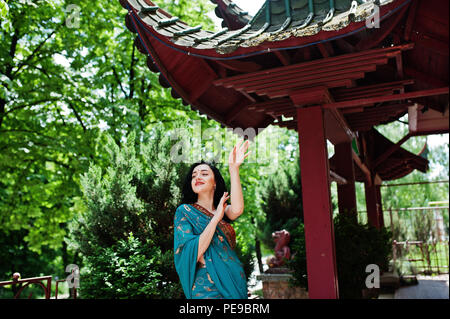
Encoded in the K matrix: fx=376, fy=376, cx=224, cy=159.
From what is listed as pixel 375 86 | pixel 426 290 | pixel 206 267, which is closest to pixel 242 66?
pixel 375 86

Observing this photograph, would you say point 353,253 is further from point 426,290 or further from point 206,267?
point 426,290

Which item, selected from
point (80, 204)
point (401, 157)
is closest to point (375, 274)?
point (401, 157)

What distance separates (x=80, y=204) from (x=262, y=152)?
8949 mm

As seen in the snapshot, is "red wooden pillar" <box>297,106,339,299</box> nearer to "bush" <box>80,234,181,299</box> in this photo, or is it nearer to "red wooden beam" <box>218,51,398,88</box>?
"red wooden beam" <box>218,51,398,88</box>

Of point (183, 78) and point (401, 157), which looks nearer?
point (183, 78)

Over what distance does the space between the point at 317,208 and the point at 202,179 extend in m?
1.45

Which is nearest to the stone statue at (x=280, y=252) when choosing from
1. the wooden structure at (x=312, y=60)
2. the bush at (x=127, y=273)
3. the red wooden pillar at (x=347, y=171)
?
the red wooden pillar at (x=347, y=171)

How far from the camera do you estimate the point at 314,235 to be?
12.7ft

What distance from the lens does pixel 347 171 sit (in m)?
6.36

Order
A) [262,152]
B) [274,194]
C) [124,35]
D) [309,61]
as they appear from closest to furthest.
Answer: [309,61] < [124,35] < [274,194] < [262,152]

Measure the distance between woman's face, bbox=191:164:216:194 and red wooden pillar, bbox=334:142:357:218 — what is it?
12.5ft

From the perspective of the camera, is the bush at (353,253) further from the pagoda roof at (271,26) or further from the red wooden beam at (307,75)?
the pagoda roof at (271,26)

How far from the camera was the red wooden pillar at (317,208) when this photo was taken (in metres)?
3.79

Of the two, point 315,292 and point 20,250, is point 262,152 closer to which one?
point 20,250
